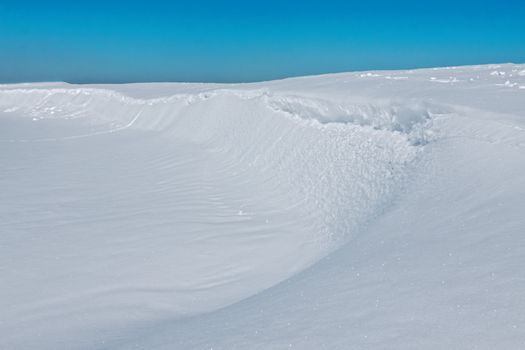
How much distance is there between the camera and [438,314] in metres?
2.86

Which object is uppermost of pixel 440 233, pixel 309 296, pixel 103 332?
pixel 440 233

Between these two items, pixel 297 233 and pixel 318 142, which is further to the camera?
pixel 318 142

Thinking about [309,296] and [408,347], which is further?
[309,296]

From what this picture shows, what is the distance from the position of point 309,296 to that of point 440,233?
4.13ft

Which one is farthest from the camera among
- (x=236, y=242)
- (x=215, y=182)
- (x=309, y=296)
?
(x=215, y=182)

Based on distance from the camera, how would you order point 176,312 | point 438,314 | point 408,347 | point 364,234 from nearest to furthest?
point 408,347
point 438,314
point 176,312
point 364,234

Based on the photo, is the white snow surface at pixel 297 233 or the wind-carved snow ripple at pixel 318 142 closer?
the white snow surface at pixel 297 233

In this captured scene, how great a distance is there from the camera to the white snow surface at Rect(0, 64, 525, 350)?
3.15 m

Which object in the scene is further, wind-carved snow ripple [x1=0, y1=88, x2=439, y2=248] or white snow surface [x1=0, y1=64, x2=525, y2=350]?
wind-carved snow ripple [x1=0, y1=88, x2=439, y2=248]

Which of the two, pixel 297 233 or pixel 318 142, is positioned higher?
pixel 318 142

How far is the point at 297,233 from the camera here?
6398 mm

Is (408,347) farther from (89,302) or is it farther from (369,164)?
(369,164)

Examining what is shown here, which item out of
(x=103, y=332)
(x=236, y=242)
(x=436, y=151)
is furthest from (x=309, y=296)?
(x=436, y=151)

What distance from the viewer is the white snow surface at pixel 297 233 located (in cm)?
315
